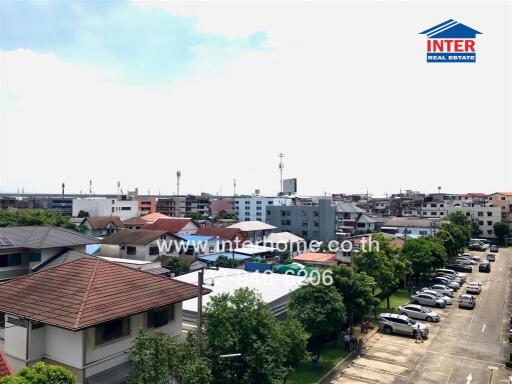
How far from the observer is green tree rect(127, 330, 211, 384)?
36.7ft

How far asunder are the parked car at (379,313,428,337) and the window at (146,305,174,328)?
50.5ft

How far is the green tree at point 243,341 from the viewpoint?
1373 centimetres

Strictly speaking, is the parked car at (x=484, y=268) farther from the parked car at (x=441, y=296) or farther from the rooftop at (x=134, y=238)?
the rooftop at (x=134, y=238)

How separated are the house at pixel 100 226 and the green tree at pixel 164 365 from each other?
2262 inches

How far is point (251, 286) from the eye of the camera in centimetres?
2498

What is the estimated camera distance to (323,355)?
71.3 ft

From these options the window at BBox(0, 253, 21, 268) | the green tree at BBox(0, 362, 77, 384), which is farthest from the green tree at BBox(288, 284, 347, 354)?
the window at BBox(0, 253, 21, 268)

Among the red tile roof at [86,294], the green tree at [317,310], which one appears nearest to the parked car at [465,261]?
the green tree at [317,310]

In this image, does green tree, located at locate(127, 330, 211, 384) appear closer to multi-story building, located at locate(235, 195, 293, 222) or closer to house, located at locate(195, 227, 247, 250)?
house, located at locate(195, 227, 247, 250)

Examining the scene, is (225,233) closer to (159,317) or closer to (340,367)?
(340,367)

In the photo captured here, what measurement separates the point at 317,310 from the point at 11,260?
68.2ft

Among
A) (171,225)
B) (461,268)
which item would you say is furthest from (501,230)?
(171,225)

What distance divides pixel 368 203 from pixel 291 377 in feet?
301

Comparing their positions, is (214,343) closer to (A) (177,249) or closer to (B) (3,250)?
(B) (3,250)
